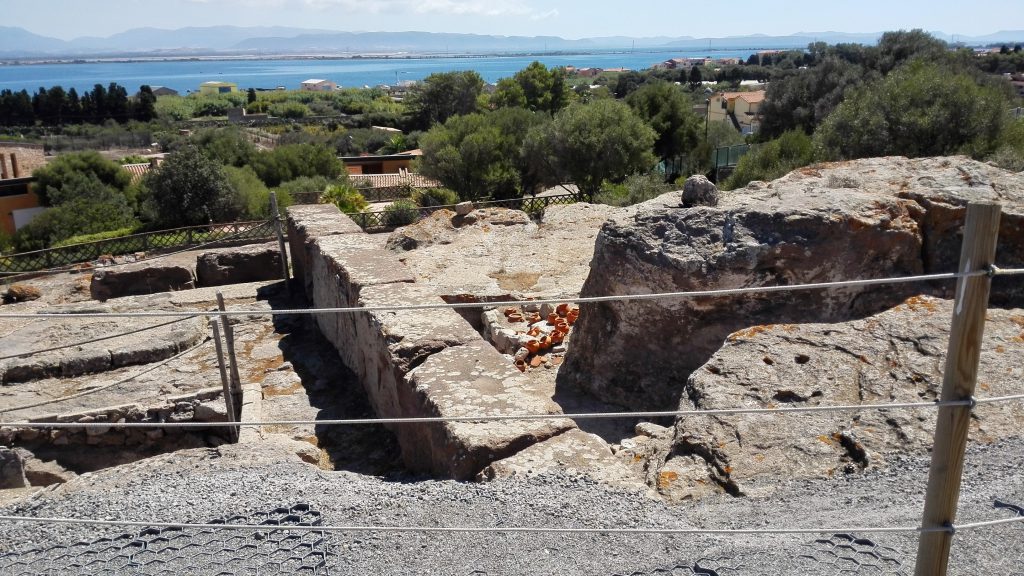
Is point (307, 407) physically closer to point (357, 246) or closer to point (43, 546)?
point (357, 246)

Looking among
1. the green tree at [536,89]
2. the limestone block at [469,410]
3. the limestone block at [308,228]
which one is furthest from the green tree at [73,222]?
the limestone block at [469,410]

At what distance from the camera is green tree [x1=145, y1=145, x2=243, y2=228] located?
26.9 meters

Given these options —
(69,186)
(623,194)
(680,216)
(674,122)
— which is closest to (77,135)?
(69,186)

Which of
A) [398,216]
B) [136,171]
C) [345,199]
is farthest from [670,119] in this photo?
[136,171]

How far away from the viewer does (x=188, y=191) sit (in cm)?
2697

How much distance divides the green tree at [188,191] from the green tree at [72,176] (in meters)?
8.29

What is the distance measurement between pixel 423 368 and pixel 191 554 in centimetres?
265

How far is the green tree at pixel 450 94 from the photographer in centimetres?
5869

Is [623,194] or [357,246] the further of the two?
[623,194]

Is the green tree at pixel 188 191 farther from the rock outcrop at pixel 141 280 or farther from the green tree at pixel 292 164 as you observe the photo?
the rock outcrop at pixel 141 280

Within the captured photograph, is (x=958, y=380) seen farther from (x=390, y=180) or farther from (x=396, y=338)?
(x=390, y=180)

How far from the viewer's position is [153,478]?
3914mm

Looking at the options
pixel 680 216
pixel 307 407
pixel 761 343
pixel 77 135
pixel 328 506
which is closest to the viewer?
pixel 328 506

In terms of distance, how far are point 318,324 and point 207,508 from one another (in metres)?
6.19
